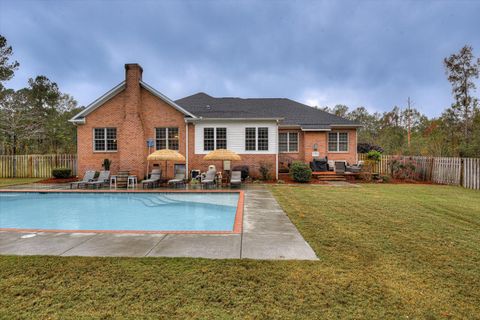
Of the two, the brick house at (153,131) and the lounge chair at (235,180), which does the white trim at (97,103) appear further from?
the lounge chair at (235,180)

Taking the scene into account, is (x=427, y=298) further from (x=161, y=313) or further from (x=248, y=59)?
(x=248, y=59)

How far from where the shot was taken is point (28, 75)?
35062mm

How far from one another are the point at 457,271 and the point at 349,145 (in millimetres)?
16330

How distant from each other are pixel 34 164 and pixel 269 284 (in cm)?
2274

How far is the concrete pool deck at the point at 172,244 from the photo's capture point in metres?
4.06

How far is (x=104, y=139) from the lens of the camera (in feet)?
52.7

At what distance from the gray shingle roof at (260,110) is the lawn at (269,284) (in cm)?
1278

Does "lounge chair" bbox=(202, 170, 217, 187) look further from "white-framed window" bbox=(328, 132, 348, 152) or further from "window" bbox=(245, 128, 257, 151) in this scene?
"white-framed window" bbox=(328, 132, 348, 152)

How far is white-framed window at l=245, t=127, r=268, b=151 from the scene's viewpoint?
53.5 ft

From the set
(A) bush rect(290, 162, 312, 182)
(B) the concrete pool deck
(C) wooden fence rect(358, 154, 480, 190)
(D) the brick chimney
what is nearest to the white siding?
(A) bush rect(290, 162, 312, 182)

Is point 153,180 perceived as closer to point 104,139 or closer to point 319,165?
point 104,139

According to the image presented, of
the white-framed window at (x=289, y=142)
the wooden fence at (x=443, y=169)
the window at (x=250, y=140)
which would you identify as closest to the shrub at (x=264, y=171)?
the window at (x=250, y=140)

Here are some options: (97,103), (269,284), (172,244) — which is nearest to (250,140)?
(97,103)

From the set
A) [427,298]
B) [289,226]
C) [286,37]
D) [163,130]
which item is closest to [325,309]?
[427,298]
